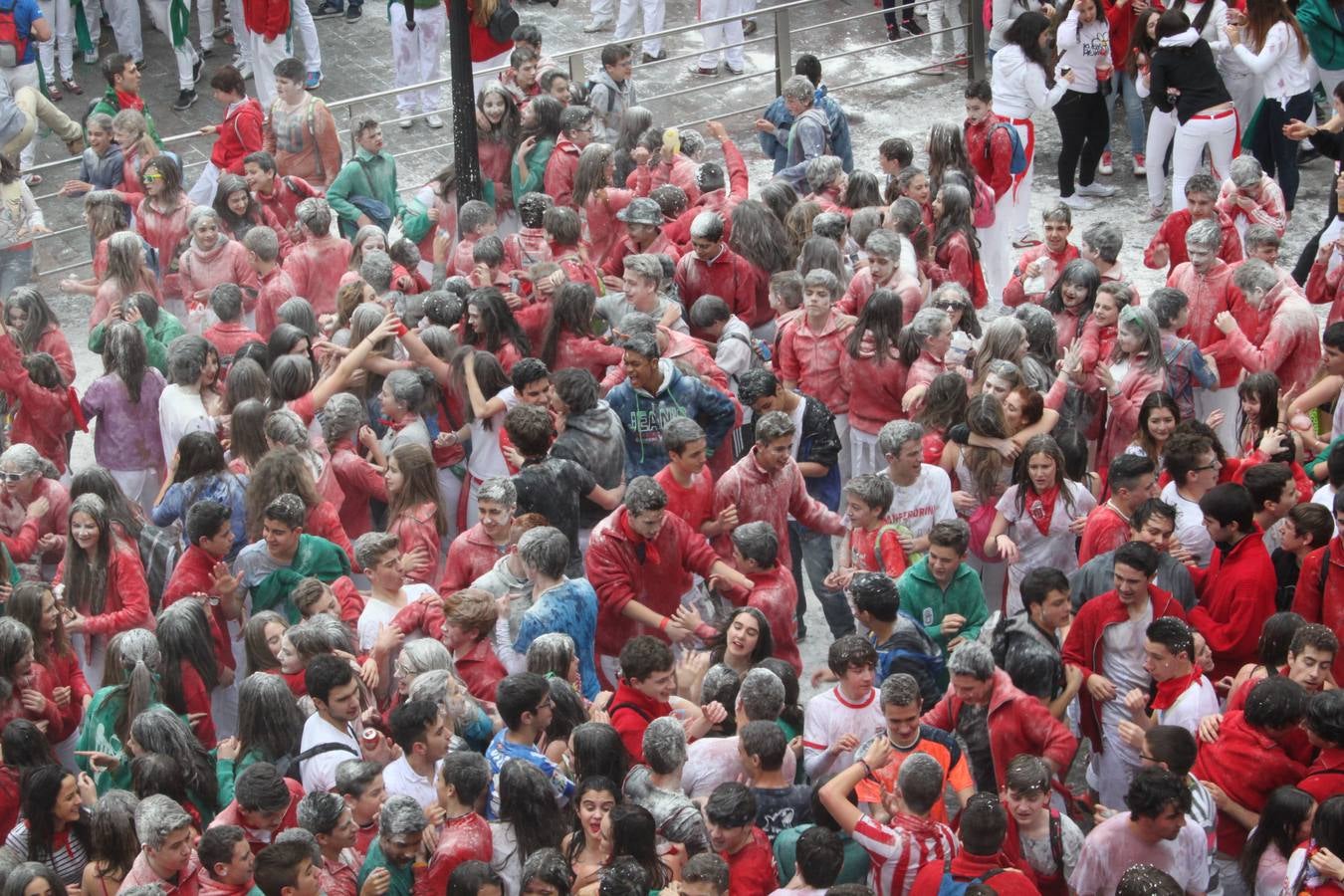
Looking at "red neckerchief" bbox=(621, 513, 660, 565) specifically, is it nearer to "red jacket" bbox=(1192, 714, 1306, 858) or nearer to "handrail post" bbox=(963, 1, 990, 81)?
"red jacket" bbox=(1192, 714, 1306, 858)

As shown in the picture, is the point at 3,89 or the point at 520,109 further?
the point at 3,89

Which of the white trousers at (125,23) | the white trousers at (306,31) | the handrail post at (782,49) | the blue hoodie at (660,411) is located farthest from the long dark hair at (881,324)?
the white trousers at (125,23)

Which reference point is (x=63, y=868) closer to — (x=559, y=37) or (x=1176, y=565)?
(x=1176, y=565)

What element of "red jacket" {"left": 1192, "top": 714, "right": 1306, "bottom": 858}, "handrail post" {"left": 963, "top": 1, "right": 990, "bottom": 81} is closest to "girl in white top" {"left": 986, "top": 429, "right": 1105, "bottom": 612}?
"red jacket" {"left": 1192, "top": 714, "right": 1306, "bottom": 858}

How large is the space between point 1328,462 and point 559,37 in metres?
10.4

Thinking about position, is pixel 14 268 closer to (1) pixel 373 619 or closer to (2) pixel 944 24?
(1) pixel 373 619

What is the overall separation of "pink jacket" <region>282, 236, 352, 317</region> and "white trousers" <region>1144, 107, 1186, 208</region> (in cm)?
615

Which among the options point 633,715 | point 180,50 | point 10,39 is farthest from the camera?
point 180,50

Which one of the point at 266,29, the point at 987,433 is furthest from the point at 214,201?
the point at 987,433

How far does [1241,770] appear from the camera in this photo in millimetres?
6664

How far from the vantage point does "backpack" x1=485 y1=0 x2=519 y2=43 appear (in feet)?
47.6

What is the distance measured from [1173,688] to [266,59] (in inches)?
420

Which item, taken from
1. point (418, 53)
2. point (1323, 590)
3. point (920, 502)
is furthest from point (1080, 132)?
point (1323, 590)

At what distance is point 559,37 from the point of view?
55.4 ft
